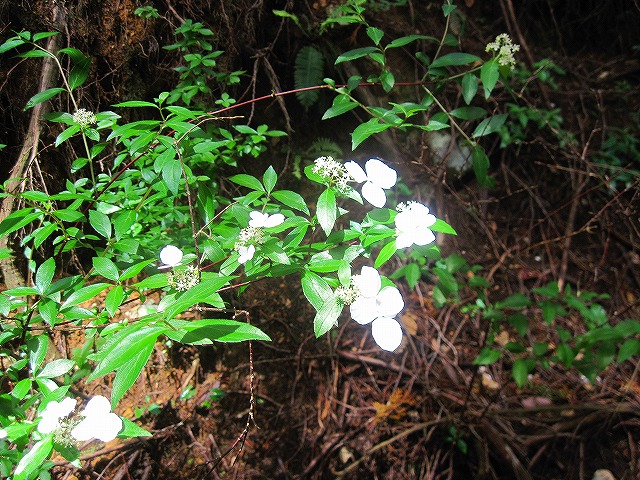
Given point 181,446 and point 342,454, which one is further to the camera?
point 342,454

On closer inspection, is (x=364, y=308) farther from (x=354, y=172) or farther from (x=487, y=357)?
(x=487, y=357)

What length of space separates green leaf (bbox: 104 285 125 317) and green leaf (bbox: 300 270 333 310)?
0.49m

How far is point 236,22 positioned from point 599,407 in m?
3.10

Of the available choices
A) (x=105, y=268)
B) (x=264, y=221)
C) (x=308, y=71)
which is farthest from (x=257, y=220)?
(x=308, y=71)

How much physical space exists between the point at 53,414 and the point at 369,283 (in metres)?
0.78

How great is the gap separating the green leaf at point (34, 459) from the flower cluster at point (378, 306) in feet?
2.47

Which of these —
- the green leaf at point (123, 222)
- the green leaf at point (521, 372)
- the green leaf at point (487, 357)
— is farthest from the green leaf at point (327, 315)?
the green leaf at point (521, 372)

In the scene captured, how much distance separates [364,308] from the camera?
0.88m

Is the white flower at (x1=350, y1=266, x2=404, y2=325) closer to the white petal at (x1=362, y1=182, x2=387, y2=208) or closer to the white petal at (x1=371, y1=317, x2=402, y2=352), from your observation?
the white petal at (x1=371, y1=317, x2=402, y2=352)

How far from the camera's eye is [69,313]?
1.12 metres

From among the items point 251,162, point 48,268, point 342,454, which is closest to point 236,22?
point 251,162

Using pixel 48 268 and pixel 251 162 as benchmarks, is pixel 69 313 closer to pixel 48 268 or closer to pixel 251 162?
pixel 48 268

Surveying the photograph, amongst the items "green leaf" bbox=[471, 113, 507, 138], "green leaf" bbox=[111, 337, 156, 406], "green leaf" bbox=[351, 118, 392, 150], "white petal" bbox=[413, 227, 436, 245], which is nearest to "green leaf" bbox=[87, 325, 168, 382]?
"green leaf" bbox=[111, 337, 156, 406]

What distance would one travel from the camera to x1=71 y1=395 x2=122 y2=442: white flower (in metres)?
0.81
